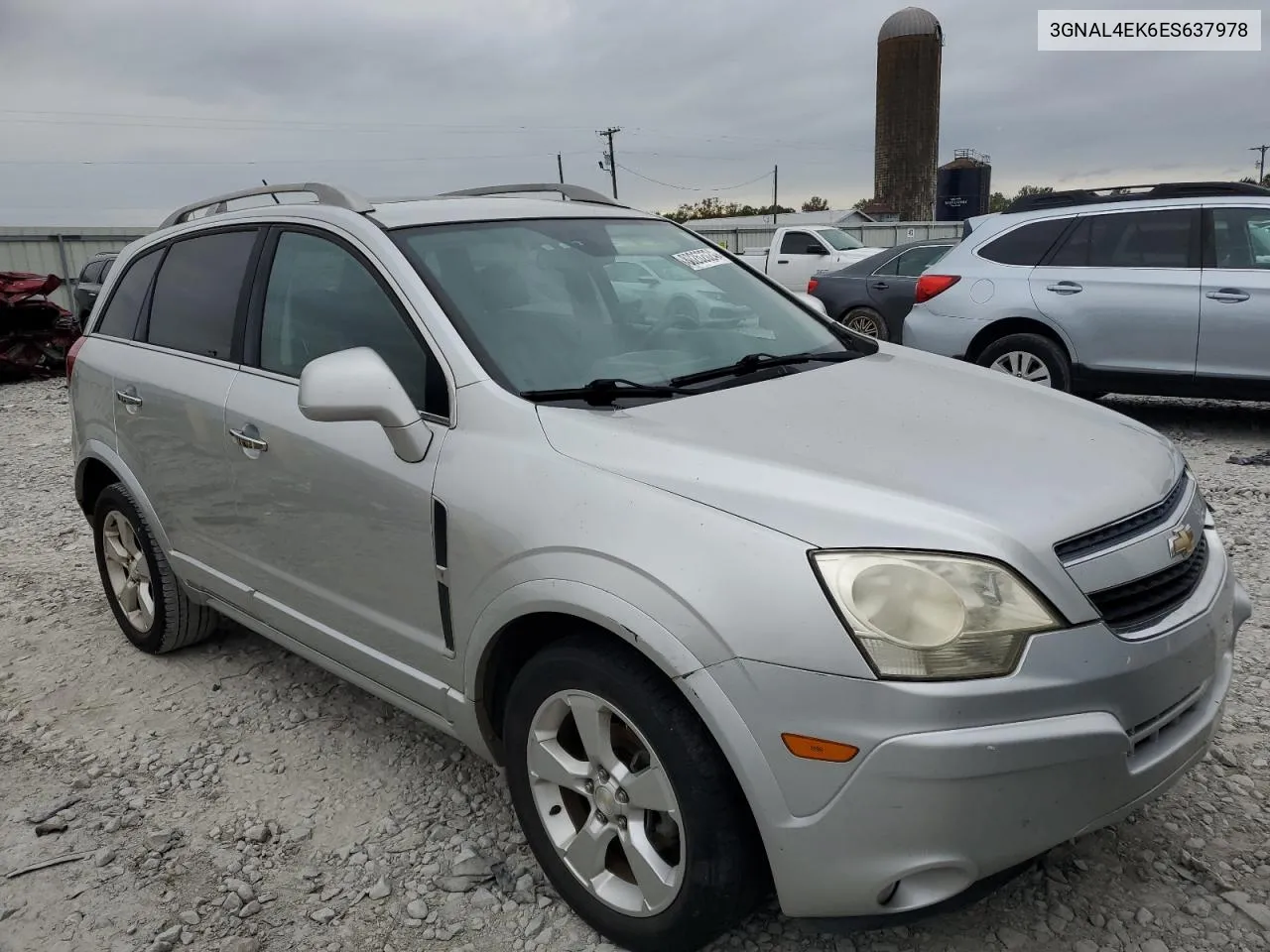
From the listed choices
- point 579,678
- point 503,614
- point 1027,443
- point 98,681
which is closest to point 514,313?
point 503,614

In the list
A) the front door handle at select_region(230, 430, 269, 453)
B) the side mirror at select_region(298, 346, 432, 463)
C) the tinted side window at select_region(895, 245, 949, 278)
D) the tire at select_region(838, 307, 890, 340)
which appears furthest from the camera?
the tinted side window at select_region(895, 245, 949, 278)

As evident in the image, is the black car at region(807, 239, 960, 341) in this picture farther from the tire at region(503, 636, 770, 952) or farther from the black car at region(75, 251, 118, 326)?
the black car at region(75, 251, 118, 326)

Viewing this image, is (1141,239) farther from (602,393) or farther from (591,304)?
(602,393)

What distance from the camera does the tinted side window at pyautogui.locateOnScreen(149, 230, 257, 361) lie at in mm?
3332

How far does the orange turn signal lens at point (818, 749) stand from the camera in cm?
176

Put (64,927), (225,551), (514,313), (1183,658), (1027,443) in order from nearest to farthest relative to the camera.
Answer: (1183,658)
(1027,443)
(64,927)
(514,313)
(225,551)

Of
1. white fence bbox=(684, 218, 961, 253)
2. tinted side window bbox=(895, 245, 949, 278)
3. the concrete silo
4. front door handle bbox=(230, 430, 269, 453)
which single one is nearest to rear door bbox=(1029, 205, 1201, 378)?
tinted side window bbox=(895, 245, 949, 278)

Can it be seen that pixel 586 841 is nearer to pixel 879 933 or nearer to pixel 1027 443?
pixel 879 933

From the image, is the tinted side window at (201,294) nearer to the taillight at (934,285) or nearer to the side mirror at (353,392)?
the side mirror at (353,392)

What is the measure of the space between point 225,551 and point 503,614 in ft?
4.92

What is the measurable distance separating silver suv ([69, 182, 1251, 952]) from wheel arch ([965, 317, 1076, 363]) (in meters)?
4.51

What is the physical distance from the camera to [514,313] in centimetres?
267

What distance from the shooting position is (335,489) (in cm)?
269

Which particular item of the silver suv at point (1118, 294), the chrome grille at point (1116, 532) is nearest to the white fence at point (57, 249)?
the silver suv at point (1118, 294)
